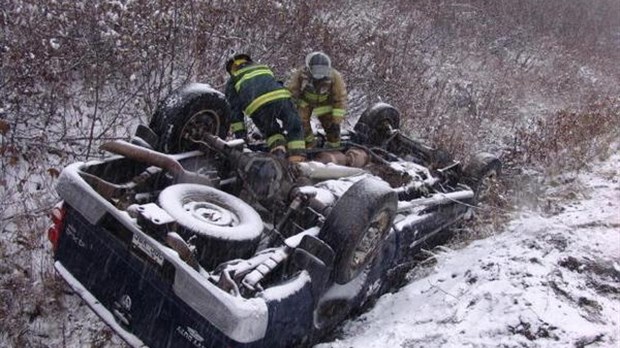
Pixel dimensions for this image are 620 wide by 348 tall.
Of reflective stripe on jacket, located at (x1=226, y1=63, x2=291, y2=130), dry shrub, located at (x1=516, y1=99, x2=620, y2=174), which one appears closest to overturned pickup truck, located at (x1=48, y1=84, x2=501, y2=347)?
reflective stripe on jacket, located at (x1=226, y1=63, x2=291, y2=130)

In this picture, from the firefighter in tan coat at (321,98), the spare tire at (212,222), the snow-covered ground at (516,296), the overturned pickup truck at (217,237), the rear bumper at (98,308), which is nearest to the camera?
the overturned pickup truck at (217,237)

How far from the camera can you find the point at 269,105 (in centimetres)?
474

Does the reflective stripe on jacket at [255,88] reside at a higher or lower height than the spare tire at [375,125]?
higher

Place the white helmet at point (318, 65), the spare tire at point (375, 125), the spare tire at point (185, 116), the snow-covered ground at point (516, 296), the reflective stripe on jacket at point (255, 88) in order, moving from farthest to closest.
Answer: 1. the spare tire at point (375, 125)
2. the white helmet at point (318, 65)
3. the reflective stripe on jacket at point (255, 88)
4. the spare tire at point (185, 116)
5. the snow-covered ground at point (516, 296)

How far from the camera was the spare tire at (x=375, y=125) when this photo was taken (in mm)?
6410

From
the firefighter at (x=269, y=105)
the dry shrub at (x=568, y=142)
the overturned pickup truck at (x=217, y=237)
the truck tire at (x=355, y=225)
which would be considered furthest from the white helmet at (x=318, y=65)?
the dry shrub at (x=568, y=142)

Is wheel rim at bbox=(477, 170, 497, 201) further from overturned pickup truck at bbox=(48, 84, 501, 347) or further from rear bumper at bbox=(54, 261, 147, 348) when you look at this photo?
rear bumper at bbox=(54, 261, 147, 348)

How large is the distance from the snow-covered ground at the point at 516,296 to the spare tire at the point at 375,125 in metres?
1.97

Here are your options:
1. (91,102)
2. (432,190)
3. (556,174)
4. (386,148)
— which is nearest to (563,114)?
(556,174)

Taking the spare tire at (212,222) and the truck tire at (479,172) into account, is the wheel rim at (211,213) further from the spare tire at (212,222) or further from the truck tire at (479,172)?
the truck tire at (479,172)

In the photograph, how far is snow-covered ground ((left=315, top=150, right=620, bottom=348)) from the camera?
334 cm

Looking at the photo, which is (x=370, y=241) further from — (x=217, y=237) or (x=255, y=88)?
(x=255, y=88)

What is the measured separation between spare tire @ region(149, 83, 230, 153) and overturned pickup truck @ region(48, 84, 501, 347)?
1 centimetres

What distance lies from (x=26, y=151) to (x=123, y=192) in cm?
211
